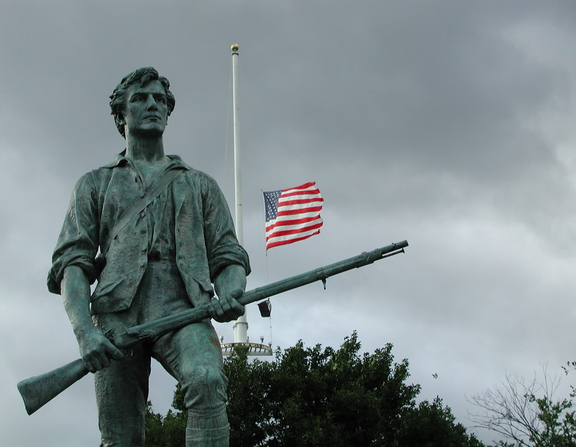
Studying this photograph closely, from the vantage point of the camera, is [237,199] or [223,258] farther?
[237,199]

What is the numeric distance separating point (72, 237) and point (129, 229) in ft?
1.40

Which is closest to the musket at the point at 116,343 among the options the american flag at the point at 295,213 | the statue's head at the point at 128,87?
the statue's head at the point at 128,87

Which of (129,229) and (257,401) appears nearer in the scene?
(129,229)

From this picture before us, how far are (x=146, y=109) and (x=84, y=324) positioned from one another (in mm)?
1856

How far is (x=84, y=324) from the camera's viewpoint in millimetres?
5375

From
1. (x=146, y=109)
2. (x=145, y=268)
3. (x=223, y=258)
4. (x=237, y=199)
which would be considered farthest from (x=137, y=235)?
(x=237, y=199)

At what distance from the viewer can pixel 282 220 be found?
28438 mm

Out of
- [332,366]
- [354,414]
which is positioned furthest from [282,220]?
[354,414]

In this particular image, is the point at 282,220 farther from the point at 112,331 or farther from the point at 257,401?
the point at 112,331

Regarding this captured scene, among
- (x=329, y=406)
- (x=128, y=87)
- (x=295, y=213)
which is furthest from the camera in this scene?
(x=295, y=213)

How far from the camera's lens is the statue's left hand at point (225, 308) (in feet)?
18.0

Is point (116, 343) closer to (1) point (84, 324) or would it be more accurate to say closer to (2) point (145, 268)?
(1) point (84, 324)

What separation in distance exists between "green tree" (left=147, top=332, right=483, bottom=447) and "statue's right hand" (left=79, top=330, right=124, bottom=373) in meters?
17.2

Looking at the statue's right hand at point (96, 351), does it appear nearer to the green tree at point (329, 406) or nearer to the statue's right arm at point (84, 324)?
the statue's right arm at point (84, 324)
